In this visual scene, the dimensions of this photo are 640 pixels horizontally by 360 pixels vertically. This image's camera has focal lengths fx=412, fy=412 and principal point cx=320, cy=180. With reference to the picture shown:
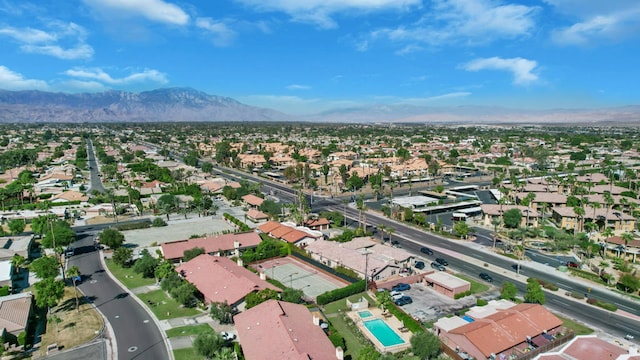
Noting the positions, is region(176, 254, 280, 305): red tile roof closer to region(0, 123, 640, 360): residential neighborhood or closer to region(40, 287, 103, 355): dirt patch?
region(0, 123, 640, 360): residential neighborhood

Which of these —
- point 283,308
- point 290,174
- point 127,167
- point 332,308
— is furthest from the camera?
point 127,167

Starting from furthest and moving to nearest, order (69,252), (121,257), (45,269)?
(69,252) → (121,257) → (45,269)

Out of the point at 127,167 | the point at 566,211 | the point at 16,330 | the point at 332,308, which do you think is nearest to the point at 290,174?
the point at 127,167

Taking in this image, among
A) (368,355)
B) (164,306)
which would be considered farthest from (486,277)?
(164,306)

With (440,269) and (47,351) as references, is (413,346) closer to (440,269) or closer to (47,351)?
(440,269)

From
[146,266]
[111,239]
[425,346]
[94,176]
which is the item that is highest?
[111,239]

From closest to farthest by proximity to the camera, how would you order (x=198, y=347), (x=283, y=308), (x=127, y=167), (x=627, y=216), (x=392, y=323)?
(x=198, y=347) → (x=283, y=308) → (x=392, y=323) → (x=627, y=216) → (x=127, y=167)

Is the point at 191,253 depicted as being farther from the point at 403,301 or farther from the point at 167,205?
the point at 167,205
